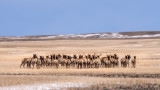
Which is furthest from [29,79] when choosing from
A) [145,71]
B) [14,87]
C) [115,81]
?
[145,71]

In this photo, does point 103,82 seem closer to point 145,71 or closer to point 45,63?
point 145,71

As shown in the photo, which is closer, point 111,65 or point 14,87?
point 14,87

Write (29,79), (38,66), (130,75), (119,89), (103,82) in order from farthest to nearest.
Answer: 1. (38,66)
2. (130,75)
3. (29,79)
4. (103,82)
5. (119,89)

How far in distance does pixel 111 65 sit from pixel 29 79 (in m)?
9.30

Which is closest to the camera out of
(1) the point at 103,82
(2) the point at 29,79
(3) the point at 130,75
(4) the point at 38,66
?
(1) the point at 103,82

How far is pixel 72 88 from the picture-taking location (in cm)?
1631

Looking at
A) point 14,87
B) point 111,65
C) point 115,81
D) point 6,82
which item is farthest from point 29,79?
point 111,65

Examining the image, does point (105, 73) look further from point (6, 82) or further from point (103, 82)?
point (6, 82)

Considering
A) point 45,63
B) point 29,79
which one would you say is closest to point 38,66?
point 45,63

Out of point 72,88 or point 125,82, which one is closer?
point 72,88

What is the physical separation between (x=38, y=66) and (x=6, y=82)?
9.05 meters

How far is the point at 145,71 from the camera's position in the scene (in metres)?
22.5

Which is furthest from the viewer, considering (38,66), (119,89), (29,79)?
(38,66)

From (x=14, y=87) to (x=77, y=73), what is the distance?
657 centimetres
